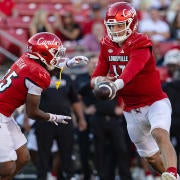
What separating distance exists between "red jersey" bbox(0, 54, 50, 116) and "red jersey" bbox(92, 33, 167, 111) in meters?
0.67

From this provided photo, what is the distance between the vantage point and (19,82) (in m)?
8.07

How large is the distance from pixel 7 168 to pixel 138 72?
175cm

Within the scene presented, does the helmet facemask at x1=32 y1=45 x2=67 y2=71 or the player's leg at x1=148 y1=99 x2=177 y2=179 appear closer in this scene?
the player's leg at x1=148 y1=99 x2=177 y2=179

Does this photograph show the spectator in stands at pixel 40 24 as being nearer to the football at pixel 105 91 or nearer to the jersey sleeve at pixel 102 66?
the jersey sleeve at pixel 102 66

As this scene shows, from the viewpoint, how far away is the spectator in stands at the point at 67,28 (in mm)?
13305

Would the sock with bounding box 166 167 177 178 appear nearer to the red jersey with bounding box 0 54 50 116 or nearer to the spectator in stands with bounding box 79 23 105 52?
the red jersey with bounding box 0 54 50 116

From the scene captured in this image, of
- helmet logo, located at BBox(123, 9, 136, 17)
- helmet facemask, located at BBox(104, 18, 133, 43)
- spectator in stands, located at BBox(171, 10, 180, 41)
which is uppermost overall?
helmet logo, located at BBox(123, 9, 136, 17)

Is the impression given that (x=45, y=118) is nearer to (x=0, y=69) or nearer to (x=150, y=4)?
(x=0, y=69)

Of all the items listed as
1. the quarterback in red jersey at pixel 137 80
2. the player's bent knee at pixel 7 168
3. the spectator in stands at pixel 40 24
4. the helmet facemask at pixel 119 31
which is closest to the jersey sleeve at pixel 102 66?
the quarterback in red jersey at pixel 137 80

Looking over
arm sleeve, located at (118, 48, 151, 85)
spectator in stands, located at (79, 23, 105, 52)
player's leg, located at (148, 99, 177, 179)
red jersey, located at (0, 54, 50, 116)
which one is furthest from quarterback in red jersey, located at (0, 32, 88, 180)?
spectator in stands, located at (79, 23, 105, 52)

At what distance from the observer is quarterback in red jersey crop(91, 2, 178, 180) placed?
305 inches

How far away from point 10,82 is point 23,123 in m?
2.88

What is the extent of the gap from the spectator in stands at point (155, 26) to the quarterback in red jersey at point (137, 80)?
539cm

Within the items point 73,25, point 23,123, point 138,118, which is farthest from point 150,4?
point 138,118
